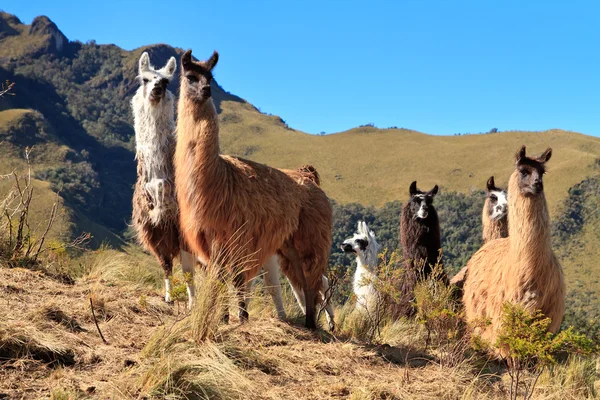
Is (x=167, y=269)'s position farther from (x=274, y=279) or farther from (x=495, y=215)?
(x=495, y=215)

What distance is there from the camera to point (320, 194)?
20.6 feet

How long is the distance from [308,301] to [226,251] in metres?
1.44

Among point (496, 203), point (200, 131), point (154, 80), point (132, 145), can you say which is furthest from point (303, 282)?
point (132, 145)

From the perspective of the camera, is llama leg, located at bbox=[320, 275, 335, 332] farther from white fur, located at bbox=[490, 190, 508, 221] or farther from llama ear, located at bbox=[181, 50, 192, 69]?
white fur, located at bbox=[490, 190, 508, 221]

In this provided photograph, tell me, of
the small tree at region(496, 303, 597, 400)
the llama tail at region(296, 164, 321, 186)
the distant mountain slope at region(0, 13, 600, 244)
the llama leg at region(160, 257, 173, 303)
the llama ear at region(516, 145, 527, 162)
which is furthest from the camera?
the distant mountain slope at region(0, 13, 600, 244)

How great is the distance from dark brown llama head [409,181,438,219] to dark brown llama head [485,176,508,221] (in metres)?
0.89

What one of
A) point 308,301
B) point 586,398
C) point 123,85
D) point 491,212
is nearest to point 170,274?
point 308,301

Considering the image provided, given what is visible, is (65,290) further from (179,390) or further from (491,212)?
(491,212)

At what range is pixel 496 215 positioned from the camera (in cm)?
820

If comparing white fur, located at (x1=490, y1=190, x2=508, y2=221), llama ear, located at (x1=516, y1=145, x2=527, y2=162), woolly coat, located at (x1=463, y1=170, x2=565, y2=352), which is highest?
llama ear, located at (x1=516, y1=145, x2=527, y2=162)

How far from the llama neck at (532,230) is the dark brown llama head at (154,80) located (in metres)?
3.63

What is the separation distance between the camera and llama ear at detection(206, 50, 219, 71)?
17.4 ft

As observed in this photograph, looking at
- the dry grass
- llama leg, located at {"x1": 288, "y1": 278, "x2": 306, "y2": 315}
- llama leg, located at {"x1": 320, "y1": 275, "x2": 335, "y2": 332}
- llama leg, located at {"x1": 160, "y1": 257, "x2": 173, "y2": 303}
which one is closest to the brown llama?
llama leg, located at {"x1": 320, "y1": 275, "x2": 335, "y2": 332}

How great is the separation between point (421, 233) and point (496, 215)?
119cm
